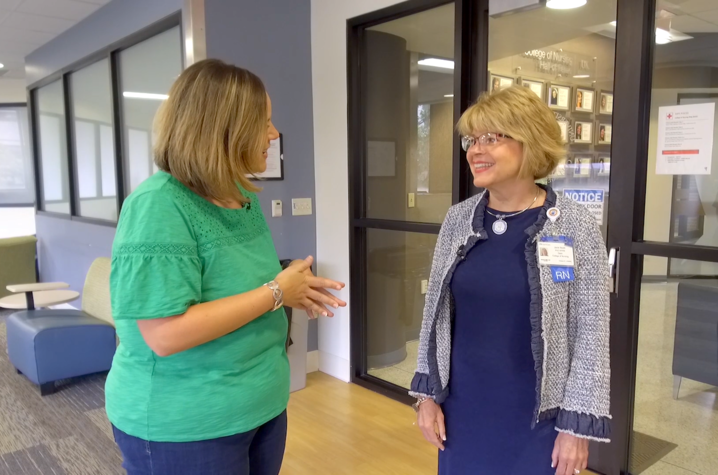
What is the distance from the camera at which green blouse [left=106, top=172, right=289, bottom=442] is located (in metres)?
0.99

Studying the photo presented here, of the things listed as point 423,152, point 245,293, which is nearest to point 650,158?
point 423,152

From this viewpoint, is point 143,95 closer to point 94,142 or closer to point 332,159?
point 94,142

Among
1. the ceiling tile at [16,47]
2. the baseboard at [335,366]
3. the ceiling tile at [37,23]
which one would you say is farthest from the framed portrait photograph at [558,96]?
the ceiling tile at [16,47]

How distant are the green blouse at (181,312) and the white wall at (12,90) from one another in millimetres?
7991

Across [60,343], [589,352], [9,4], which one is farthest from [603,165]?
[9,4]

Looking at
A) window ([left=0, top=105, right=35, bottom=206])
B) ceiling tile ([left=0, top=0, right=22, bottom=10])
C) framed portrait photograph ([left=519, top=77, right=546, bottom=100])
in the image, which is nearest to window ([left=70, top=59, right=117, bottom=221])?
ceiling tile ([left=0, top=0, right=22, bottom=10])

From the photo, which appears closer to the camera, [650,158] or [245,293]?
[245,293]

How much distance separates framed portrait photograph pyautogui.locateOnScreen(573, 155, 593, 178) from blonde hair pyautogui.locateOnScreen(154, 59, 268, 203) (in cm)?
189

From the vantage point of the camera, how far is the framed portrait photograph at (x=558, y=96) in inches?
102

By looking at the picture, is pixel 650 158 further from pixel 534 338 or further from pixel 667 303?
pixel 534 338

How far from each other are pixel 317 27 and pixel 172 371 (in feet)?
10.0

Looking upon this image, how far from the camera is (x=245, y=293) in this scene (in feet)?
3.62

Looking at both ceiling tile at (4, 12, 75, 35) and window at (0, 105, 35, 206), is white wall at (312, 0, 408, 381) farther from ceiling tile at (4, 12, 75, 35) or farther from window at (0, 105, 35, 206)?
window at (0, 105, 35, 206)

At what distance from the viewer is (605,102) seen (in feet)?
7.92
